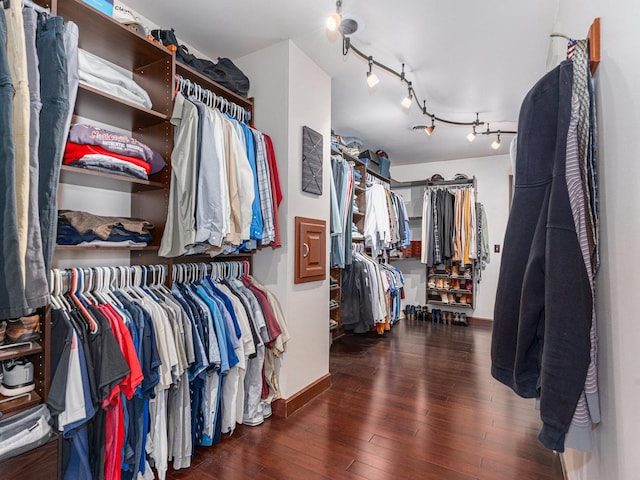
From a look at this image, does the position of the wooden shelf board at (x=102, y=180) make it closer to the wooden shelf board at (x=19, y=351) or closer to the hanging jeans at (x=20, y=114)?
the hanging jeans at (x=20, y=114)

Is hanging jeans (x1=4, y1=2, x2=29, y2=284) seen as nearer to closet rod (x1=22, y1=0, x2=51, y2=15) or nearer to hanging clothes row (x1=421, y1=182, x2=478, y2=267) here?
closet rod (x1=22, y1=0, x2=51, y2=15)

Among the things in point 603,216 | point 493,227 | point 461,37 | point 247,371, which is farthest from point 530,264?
point 493,227

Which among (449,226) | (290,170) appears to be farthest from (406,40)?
(449,226)

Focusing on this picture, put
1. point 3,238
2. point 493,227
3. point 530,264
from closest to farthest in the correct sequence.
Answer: point 530,264, point 3,238, point 493,227

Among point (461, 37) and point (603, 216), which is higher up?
point (461, 37)

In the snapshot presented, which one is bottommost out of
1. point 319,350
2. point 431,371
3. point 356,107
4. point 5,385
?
point 431,371

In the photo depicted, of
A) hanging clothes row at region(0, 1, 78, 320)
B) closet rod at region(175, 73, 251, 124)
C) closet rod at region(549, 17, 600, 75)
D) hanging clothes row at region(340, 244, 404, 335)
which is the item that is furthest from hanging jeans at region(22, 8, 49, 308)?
hanging clothes row at region(340, 244, 404, 335)

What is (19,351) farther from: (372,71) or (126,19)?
(372,71)

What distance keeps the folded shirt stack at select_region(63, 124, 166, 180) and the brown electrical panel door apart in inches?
41.8

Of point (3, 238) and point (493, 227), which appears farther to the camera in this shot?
point (493, 227)

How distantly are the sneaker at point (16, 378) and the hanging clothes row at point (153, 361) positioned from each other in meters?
0.10

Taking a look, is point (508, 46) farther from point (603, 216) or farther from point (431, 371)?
point (431, 371)

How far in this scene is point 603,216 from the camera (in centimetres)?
94

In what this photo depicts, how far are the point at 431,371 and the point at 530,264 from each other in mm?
2665
